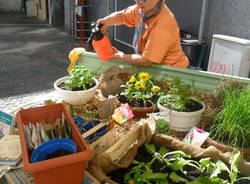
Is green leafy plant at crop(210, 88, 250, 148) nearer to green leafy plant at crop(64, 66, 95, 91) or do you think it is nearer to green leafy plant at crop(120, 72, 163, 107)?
green leafy plant at crop(120, 72, 163, 107)

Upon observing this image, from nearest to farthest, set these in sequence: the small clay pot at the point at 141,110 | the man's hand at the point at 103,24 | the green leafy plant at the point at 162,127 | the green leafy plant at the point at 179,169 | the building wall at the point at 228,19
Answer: the green leafy plant at the point at 179,169, the green leafy plant at the point at 162,127, the small clay pot at the point at 141,110, the man's hand at the point at 103,24, the building wall at the point at 228,19

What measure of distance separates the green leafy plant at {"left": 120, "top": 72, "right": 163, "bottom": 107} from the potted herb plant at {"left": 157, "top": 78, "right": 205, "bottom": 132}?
103 millimetres

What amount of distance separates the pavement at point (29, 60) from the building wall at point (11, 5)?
4.16m

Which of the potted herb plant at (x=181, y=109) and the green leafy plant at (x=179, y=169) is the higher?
the potted herb plant at (x=181, y=109)

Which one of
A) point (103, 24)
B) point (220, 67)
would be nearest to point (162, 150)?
point (103, 24)

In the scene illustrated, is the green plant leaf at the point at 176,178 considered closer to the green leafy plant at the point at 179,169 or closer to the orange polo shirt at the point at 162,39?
the green leafy plant at the point at 179,169

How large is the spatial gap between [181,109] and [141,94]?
30 centimetres

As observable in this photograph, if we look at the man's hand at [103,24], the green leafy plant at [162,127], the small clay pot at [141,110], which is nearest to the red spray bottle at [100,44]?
the man's hand at [103,24]

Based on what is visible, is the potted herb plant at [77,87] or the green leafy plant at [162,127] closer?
the green leafy plant at [162,127]

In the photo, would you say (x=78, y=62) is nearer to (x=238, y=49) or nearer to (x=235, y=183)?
(x=235, y=183)

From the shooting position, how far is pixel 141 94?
5.17ft

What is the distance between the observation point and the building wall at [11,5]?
42.2 ft

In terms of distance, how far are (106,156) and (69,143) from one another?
15 centimetres

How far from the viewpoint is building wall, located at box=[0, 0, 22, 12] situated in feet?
42.2
